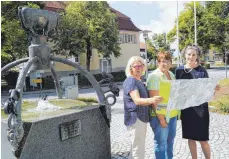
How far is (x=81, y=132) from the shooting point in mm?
4492

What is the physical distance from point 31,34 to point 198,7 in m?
47.2

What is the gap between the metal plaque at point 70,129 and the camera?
13.8ft

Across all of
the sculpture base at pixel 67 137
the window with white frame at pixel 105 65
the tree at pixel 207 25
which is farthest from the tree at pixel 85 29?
the sculpture base at pixel 67 137

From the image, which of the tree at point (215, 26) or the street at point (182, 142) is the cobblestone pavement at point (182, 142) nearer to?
the street at point (182, 142)

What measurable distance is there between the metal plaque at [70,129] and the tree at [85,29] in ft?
69.8

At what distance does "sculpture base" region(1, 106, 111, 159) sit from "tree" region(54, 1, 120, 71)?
827 inches

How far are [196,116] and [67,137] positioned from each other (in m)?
1.78

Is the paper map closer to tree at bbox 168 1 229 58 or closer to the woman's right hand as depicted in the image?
the woman's right hand

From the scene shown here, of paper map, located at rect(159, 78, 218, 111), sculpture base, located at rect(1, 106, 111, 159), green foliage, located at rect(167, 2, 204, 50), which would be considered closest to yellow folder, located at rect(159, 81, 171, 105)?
paper map, located at rect(159, 78, 218, 111)

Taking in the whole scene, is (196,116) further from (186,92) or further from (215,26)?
(215,26)

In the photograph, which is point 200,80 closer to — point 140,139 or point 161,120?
point 161,120

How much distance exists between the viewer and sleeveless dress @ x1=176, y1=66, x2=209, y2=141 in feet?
13.6

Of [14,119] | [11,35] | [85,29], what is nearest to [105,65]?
[85,29]

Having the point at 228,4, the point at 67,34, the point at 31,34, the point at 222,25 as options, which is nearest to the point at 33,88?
the point at 67,34
